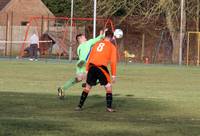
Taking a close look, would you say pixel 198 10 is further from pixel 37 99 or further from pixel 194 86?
pixel 37 99

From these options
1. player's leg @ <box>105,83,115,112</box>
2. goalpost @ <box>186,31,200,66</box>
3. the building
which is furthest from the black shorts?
the building

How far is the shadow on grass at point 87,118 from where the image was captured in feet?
37.1

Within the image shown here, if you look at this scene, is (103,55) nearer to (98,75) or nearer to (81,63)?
(98,75)

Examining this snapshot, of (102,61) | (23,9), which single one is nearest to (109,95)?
(102,61)

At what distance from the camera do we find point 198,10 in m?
49.8

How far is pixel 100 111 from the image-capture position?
1611 cm

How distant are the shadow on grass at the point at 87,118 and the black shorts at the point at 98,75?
0.72 meters

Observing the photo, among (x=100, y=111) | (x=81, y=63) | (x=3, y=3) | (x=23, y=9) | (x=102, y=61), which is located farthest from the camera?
(x=23, y=9)

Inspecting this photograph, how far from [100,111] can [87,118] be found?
1.99m

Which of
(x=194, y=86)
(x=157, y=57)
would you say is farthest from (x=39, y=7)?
(x=194, y=86)

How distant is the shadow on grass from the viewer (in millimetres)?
11297

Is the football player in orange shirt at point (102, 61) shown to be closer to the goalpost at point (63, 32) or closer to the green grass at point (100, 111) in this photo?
the green grass at point (100, 111)

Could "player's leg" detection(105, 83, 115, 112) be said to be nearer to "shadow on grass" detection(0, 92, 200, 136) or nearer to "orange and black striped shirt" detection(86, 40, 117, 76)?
"shadow on grass" detection(0, 92, 200, 136)

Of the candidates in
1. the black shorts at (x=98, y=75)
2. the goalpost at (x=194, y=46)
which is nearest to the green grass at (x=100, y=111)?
the black shorts at (x=98, y=75)
